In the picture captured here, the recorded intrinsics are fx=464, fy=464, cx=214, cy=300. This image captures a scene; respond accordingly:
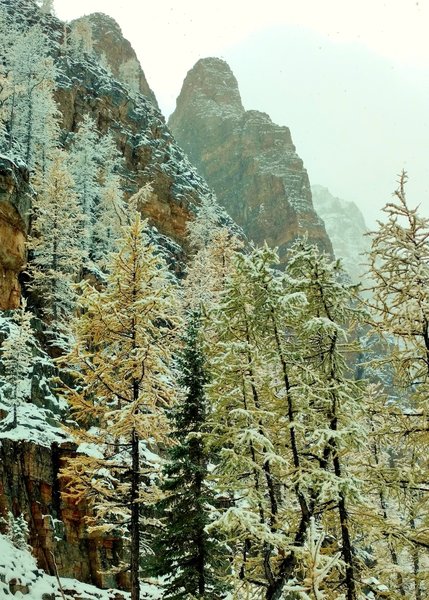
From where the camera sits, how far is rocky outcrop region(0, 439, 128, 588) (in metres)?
16.6

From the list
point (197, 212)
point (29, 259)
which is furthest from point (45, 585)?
point (197, 212)

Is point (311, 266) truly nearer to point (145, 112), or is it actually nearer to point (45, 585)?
point (45, 585)

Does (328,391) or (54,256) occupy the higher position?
(54,256)

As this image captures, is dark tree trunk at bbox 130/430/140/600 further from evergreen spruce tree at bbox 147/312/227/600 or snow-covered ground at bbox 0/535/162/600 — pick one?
snow-covered ground at bbox 0/535/162/600

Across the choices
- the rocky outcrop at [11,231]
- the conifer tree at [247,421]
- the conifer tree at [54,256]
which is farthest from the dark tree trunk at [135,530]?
the conifer tree at [54,256]

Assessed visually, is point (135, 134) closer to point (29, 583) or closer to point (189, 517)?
point (29, 583)

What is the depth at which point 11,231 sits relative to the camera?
2500 centimetres

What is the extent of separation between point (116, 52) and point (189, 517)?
97.4 meters

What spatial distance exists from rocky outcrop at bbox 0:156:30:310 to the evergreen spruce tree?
1395 centimetres

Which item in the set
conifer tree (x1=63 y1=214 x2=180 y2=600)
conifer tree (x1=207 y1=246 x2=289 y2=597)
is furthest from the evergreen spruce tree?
conifer tree (x1=207 y1=246 x2=289 y2=597)

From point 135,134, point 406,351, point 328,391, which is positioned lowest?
point 328,391

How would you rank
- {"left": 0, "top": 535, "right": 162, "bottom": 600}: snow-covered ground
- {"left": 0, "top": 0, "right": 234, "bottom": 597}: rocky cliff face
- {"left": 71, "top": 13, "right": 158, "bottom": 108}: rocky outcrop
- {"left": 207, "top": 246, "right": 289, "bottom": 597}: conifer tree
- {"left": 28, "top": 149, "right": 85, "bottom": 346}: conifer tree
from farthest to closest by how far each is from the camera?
{"left": 71, "top": 13, "right": 158, "bottom": 108}: rocky outcrop < {"left": 28, "top": 149, "right": 85, "bottom": 346}: conifer tree < {"left": 0, "top": 0, "right": 234, "bottom": 597}: rocky cliff face < {"left": 0, "top": 535, "right": 162, "bottom": 600}: snow-covered ground < {"left": 207, "top": 246, "right": 289, "bottom": 597}: conifer tree

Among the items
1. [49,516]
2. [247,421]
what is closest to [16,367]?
[49,516]

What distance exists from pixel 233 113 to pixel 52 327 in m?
97.1
